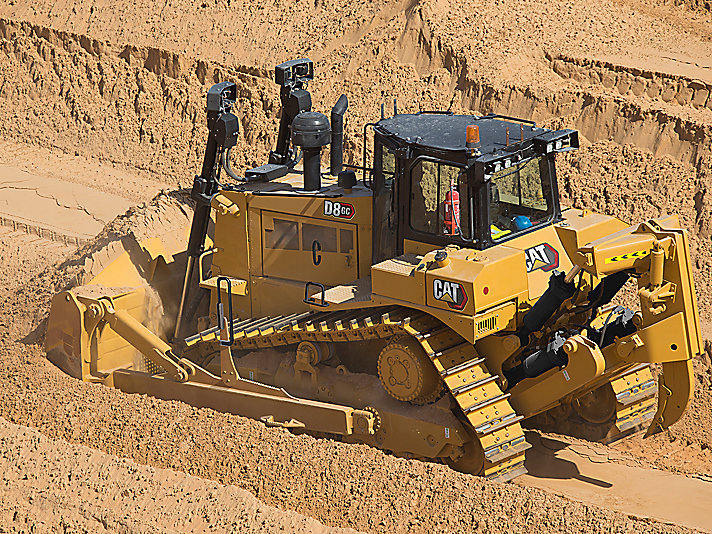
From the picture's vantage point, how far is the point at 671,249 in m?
9.95

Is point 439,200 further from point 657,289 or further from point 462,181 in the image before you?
point 657,289

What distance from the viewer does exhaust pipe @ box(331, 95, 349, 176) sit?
12234 millimetres

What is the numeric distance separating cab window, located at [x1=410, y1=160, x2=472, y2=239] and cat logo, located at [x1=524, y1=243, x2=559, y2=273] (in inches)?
24.8

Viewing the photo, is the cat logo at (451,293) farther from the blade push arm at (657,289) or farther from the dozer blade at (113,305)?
the dozer blade at (113,305)

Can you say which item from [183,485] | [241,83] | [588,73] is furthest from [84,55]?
[183,485]

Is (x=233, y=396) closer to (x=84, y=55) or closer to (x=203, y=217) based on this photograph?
(x=203, y=217)

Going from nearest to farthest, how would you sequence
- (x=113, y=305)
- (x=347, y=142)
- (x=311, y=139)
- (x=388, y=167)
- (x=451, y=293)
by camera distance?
(x=451, y=293) → (x=388, y=167) → (x=311, y=139) → (x=113, y=305) → (x=347, y=142)

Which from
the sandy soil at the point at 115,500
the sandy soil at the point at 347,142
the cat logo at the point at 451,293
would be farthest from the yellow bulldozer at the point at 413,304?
the sandy soil at the point at 115,500

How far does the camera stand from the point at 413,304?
1063 cm

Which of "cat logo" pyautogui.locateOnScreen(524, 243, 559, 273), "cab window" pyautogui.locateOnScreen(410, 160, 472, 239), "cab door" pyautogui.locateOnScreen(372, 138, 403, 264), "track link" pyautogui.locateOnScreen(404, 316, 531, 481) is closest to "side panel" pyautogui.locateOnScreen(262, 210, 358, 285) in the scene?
"cab door" pyautogui.locateOnScreen(372, 138, 403, 264)

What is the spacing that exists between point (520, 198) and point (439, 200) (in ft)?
2.79

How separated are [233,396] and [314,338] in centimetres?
118

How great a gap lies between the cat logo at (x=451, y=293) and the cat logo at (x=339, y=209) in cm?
160

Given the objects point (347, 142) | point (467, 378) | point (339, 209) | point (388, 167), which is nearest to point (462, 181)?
point (388, 167)
